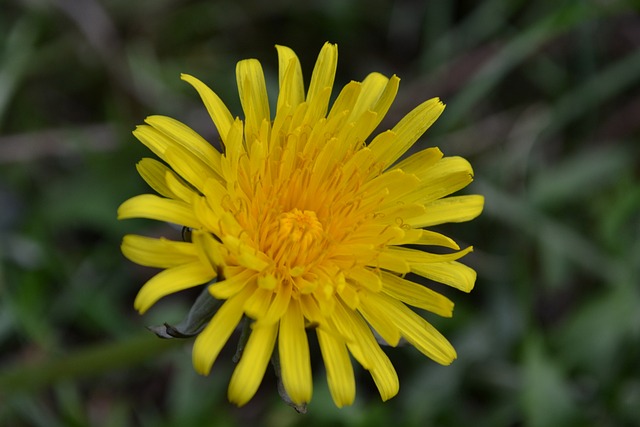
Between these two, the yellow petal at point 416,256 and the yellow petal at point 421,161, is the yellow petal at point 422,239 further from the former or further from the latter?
the yellow petal at point 421,161

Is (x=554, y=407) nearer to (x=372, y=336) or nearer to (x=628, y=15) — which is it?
(x=372, y=336)

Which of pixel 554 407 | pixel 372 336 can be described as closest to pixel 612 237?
pixel 554 407

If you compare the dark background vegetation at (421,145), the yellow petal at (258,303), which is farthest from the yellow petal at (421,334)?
the dark background vegetation at (421,145)

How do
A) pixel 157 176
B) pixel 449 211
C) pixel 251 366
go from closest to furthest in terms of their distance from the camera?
1. pixel 251 366
2. pixel 157 176
3. pixel 449 211

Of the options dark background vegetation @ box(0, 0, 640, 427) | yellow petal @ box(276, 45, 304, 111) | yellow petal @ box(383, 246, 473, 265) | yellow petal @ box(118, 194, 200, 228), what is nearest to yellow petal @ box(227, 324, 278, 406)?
yellow petal @ box(118, 194, 200, 228)

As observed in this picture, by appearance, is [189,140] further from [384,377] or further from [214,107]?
[384,377]

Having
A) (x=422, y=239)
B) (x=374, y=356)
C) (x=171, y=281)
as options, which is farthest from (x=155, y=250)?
(x=422, y=239)
